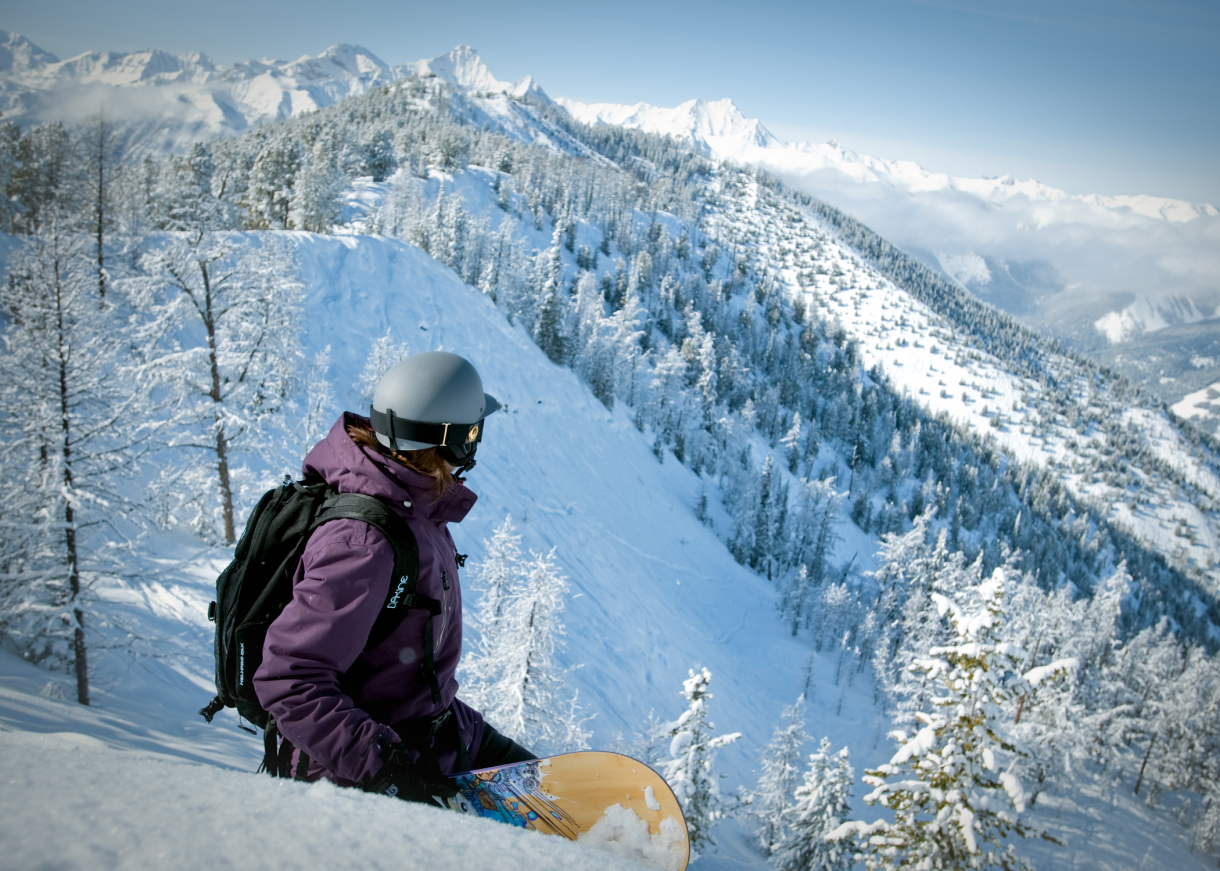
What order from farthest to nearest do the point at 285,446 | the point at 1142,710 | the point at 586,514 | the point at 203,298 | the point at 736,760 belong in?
the point at 1142,710
the point at 586,514
the point at 736,760
the point at 285,446
the point at 203,298

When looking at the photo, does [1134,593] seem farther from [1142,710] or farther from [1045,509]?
[1142,710]

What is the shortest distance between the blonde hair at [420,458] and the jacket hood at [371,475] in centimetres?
4

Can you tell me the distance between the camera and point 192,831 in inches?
68.7

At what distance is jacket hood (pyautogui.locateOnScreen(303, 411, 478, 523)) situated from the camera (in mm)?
2787

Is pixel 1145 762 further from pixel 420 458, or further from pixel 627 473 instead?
pixel 420 458

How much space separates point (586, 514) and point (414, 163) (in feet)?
261

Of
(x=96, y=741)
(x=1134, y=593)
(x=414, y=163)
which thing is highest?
(x=414, y=163)

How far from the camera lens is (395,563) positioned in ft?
8.87

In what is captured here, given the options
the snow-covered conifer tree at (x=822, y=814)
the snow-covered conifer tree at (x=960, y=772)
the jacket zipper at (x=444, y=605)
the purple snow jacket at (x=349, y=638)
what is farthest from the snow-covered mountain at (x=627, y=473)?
the snow-covered conifer tree at (x=960, y=772)

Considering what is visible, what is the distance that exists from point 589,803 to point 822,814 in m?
23.5

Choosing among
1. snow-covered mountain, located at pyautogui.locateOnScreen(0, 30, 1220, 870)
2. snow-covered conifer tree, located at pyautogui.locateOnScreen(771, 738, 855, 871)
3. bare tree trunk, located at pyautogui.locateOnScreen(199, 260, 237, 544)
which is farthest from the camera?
snow-covered conifer tree, located at pyautogui.locateOnScreen(771, 738, 855, 871)

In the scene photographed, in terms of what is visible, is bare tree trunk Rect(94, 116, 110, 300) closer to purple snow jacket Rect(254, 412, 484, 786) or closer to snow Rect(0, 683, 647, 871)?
purple snow jacket Rect(254, 412, 484, 786)

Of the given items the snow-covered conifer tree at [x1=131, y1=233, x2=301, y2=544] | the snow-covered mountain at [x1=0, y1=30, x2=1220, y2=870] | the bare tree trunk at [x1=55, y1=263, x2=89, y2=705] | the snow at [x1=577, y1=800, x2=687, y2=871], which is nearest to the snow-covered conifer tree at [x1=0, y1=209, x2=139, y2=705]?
the bare tree trunk at [x1=55, y1=263, x2=89, y2=705]

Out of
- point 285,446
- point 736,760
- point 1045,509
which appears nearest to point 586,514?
point 736,760
